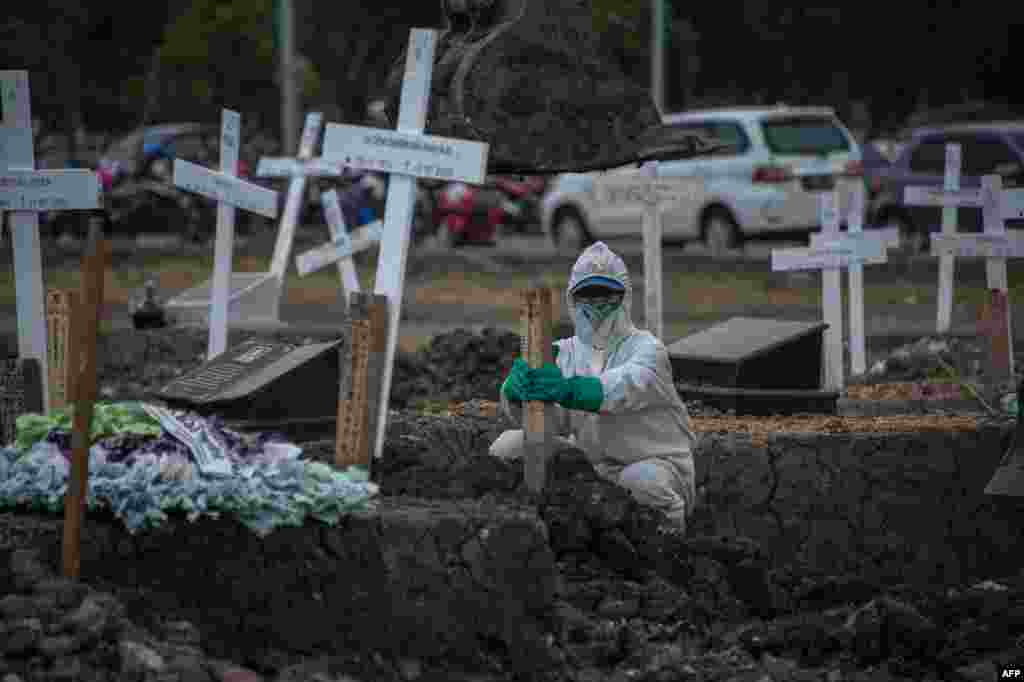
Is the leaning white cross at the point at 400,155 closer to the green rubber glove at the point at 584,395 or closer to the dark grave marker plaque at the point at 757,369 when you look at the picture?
the green rubber glove at the point at 584,395

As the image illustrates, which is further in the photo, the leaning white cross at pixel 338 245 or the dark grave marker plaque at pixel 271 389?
the leaning white cross at pixel 338 245

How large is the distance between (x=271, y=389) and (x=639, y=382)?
1389 mm

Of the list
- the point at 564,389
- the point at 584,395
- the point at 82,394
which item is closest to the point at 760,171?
the point at 584,395

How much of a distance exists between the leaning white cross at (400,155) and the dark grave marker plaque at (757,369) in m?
2.93

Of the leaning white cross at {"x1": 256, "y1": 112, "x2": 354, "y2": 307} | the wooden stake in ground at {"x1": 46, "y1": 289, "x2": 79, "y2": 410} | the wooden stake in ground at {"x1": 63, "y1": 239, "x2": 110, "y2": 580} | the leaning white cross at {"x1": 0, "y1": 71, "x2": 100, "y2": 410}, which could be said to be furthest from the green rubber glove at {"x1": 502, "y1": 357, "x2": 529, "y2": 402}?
the leaning white cross at {"x1": 256, "y1": 112, "x2": 354, "y2": 307}

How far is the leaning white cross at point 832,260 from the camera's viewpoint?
12297 mm

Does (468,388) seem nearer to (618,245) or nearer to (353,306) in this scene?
(353,306)

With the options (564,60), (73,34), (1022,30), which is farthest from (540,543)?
(1022,30)

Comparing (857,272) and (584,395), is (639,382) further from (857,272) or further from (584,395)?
(857,272)

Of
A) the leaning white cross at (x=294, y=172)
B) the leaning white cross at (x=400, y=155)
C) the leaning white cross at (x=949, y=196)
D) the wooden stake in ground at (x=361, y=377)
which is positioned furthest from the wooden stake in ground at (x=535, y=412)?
the leaning white cross at (x=294, y=172)

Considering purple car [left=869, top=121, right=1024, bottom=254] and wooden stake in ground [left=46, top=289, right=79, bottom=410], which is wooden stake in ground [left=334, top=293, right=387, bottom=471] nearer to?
wooden stake in ground [left=46, top=289, right=79, bottom=410]

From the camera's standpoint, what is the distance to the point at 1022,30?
46.0 m

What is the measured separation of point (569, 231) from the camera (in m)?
27.6

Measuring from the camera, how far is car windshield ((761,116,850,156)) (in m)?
25.0
